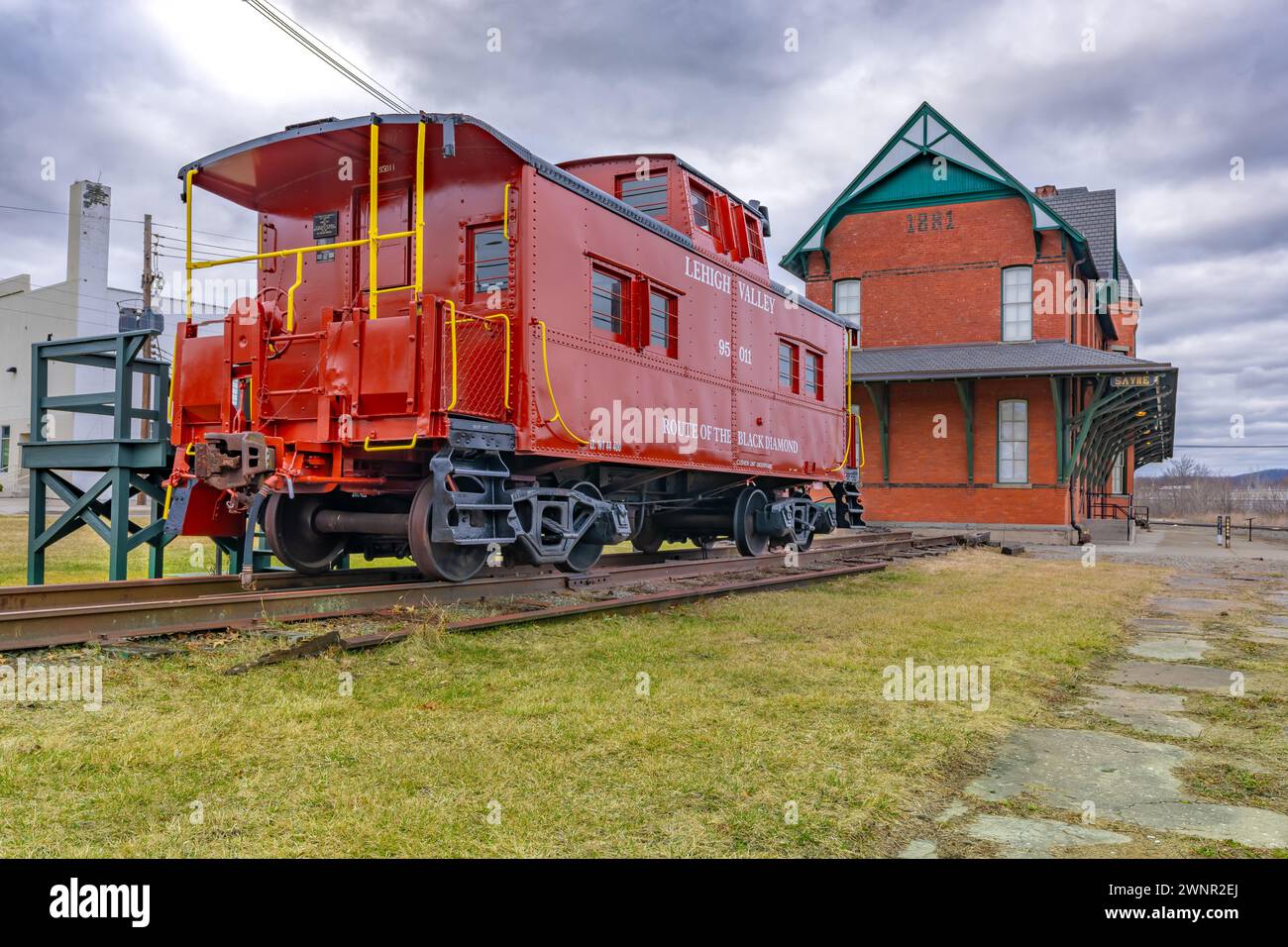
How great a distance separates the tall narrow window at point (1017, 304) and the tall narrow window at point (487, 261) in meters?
20.3

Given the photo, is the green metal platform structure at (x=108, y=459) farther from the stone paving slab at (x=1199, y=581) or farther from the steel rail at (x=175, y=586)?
the stone paving slab at (x=1199, y=581)

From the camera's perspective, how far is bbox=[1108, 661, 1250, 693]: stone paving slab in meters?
6.11

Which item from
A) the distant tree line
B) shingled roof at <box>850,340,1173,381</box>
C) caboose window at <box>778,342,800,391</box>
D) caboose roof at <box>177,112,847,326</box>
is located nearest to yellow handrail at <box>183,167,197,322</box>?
caboose roof at <box>177,112,847,326</box>

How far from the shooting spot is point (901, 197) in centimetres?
2633

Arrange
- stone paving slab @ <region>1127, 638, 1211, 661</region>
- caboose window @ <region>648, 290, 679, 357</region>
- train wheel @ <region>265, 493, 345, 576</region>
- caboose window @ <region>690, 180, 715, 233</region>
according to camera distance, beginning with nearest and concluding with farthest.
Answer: stone paving slab @ <region>1127, 638, 1211, 661</region>
train wheel @ <region>265, 493, 345, 576</region>
caboose window @ <region>648, 290, 679, 357</region>
caboose window @ <region>690, 180, 715, 233</region>

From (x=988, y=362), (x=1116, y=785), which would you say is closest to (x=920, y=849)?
(x=1116, y=785)

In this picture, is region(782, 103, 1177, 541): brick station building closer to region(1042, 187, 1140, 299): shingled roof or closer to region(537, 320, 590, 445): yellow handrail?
region(1042, 187, 1140, 299): shingled roof

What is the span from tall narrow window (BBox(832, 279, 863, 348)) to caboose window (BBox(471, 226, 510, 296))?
20.1 meters

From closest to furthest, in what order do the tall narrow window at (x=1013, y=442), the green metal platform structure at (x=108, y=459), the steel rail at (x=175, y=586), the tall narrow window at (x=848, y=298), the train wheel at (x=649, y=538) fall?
the steel rail at (x=175, y=586), the green metal platform structure at (x=108, y=459), the train wheel at (x=649, y=538), the tall narrow window at (x=1013, y=442), the tall narrow window at (x=848, y=298)

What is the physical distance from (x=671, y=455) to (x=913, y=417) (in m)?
16.9

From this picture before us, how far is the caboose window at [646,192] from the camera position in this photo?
36.8 feet

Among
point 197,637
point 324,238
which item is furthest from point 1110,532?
point 197,637

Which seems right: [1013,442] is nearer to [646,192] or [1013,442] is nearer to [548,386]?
[646,192]

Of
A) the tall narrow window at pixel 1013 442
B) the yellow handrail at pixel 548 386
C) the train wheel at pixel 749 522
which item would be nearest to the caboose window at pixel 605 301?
the yellow handrail at pixel 548 386
